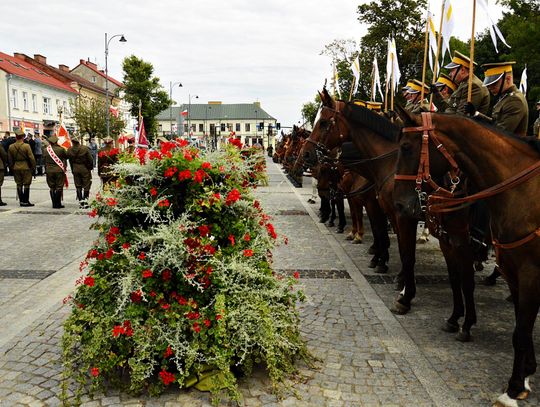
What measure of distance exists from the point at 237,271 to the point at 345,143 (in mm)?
4141

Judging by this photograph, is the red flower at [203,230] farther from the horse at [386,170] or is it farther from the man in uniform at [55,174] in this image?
the man in uniform at [55,174]

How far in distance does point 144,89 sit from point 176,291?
63.0 meters

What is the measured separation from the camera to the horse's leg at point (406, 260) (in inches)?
240

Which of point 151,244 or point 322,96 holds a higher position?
point 322,96

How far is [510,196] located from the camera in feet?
12.3

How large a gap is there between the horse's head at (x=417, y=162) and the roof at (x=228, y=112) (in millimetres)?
138347

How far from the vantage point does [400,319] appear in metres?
5.86

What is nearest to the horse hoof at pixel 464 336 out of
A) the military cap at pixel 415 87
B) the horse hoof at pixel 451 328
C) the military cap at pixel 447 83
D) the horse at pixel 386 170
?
the horse at pixel 386 170

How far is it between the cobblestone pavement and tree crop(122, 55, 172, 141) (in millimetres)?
56008

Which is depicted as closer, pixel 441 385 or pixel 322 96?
pixel 441 385

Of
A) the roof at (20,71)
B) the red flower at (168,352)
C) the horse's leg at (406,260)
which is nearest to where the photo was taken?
the red flower at (168,352)

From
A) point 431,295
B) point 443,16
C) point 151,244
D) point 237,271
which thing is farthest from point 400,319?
point 443,16

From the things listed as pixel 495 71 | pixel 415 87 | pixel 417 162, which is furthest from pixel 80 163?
pixel 417 162

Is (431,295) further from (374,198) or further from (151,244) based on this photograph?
(151,244)
